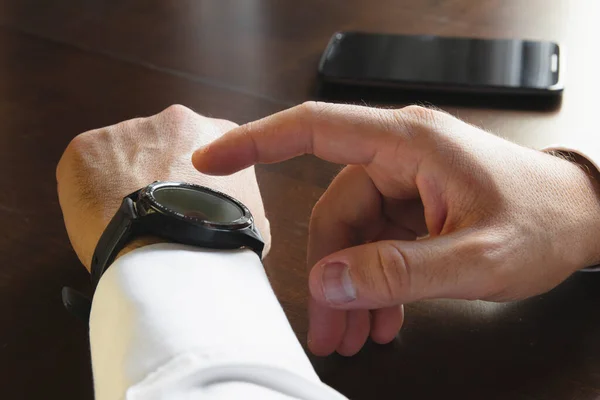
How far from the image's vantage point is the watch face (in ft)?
1.93

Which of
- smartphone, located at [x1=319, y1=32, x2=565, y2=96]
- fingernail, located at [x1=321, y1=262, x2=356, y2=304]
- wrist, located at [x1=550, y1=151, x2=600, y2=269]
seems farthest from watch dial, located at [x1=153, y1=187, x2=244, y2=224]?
smartphone, located at [x1=319, y1=32, x2=565, y2=96]

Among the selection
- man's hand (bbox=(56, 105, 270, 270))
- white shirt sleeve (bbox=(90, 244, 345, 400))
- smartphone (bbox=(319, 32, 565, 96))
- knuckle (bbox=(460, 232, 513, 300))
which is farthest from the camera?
smartphone (bbox=(319, 32, 565, 96))

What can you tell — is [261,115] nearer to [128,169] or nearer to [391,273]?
[128,169]

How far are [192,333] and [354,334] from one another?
17cm

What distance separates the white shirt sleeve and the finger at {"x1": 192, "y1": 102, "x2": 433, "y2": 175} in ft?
0.32

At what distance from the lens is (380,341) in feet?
1.91

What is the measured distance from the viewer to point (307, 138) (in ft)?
2.07

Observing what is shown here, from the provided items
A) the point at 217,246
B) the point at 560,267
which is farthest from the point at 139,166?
the point at 560,267

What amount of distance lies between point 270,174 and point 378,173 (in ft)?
0.56

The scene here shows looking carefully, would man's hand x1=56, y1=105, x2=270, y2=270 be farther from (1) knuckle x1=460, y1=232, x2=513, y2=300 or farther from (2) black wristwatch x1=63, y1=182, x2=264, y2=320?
(1) knuckle x1=460, y1=232, x2=513, y2=300

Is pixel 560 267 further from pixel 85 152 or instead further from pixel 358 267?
pixel 85 152

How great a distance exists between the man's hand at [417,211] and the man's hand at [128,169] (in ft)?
0.21

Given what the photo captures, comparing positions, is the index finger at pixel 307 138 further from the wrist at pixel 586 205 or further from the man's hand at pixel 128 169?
the wrist at pixel 586 205

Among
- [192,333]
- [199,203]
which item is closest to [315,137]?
[199,203]
